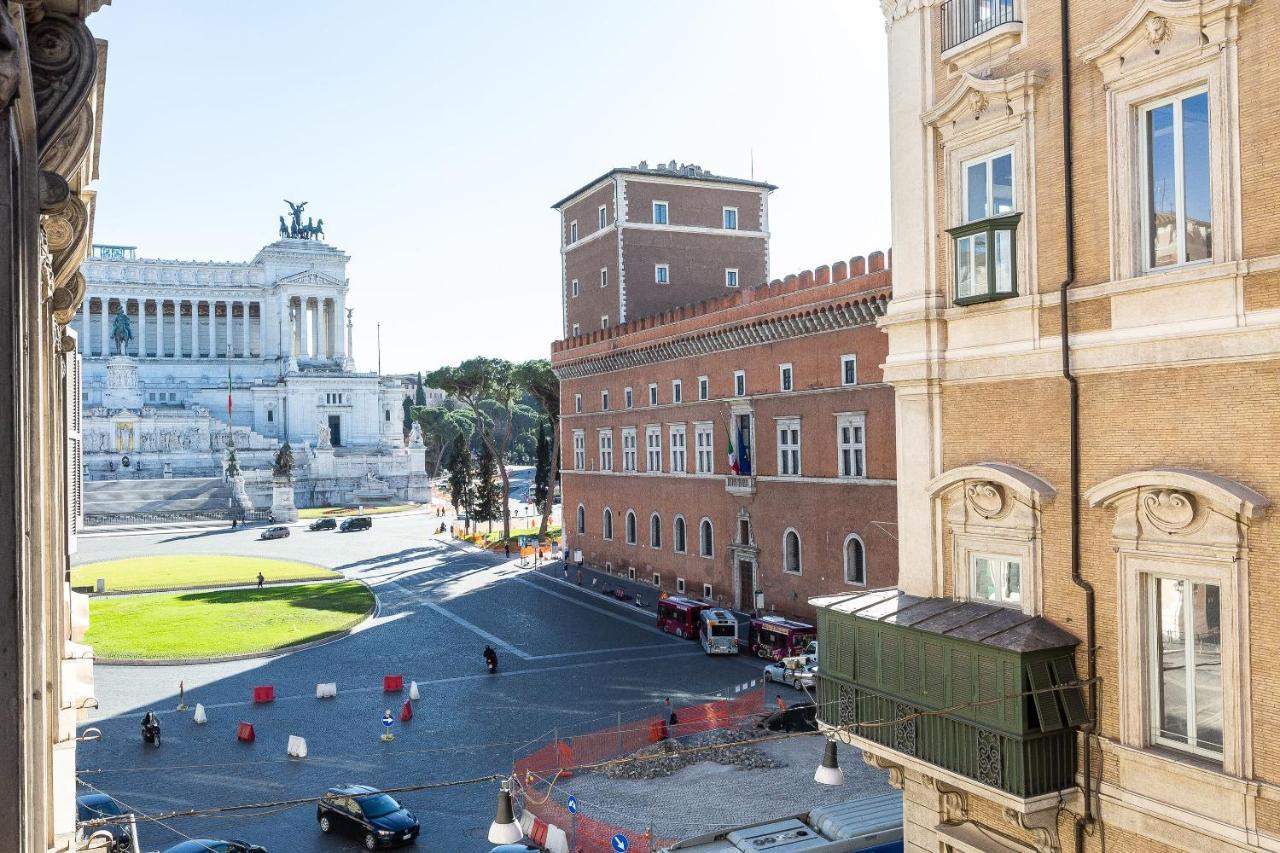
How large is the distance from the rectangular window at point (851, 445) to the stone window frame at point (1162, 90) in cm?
2535

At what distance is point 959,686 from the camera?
1044 centimetres

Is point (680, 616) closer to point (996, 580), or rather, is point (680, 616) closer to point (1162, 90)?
point (996, 580)

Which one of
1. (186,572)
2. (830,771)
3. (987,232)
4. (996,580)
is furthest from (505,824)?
(186,572)

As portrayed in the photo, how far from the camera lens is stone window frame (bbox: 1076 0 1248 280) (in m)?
8.99

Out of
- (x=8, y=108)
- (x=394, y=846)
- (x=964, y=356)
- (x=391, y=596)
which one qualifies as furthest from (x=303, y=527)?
(x=8, y=108)

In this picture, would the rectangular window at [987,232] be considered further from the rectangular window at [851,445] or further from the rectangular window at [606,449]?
the rectangular window at [606,449]

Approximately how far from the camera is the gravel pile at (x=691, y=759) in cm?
2339

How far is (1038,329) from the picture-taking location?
10938 mm

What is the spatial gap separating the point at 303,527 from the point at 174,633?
4045 centimetres

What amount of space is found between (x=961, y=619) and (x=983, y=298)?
3.43 metres

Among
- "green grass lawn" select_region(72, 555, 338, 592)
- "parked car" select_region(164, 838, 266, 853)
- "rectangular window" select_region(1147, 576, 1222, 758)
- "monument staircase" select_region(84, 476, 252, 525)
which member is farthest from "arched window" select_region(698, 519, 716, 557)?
"monument staircase" select_region(84, 476, 252, 525)

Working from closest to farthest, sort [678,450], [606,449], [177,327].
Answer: [678,450], [606,449], [177,327]

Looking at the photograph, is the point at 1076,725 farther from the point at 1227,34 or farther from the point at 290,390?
the point at 290,390

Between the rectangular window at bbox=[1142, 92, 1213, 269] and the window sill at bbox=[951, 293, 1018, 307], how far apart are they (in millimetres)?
1546
